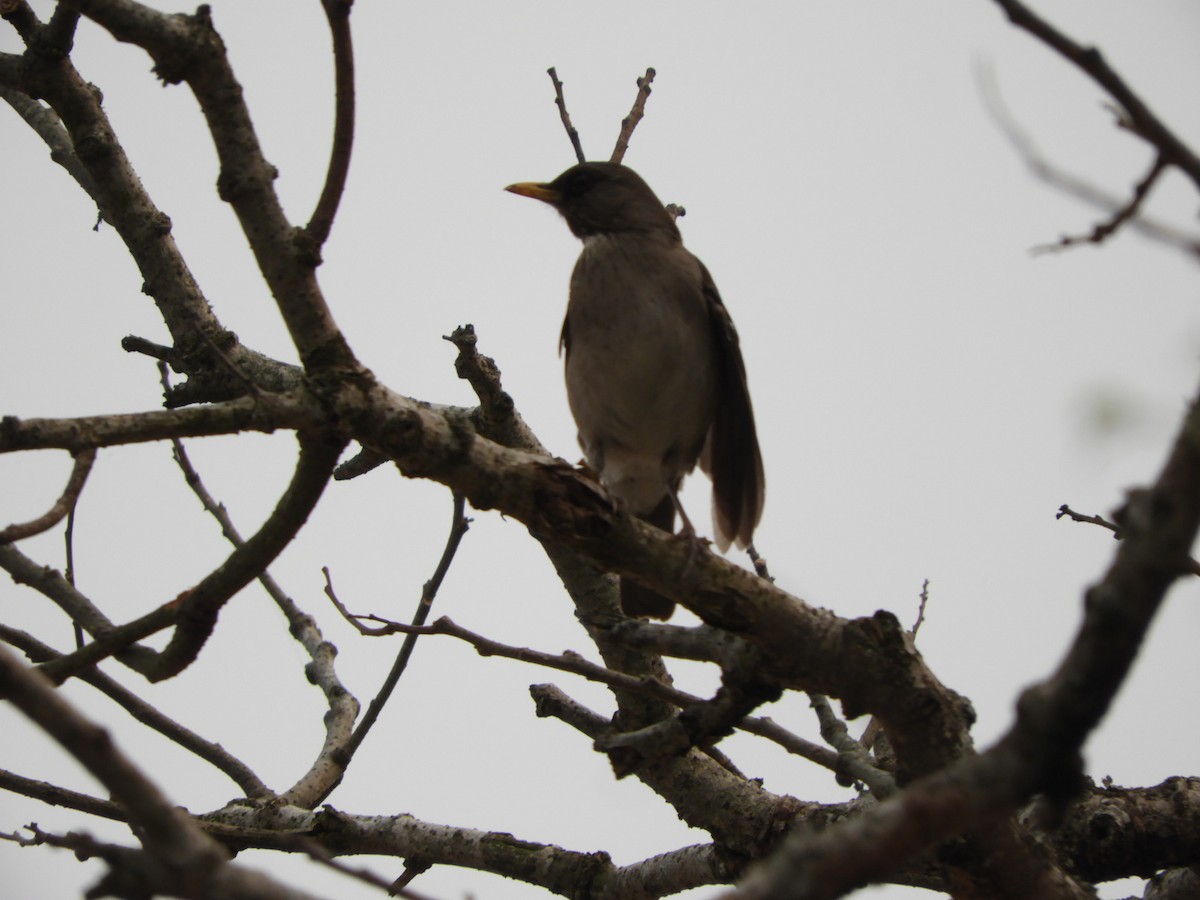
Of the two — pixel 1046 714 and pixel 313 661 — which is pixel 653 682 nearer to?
pixel 1046 714

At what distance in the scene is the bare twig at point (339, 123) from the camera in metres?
2.48

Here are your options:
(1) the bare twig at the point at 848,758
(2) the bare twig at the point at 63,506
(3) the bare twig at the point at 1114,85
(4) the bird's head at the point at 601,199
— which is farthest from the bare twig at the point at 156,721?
(4) the bird's head at the point at 601,199

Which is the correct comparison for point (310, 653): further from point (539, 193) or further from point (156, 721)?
point (539, 193)

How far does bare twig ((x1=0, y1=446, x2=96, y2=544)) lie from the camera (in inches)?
92.9

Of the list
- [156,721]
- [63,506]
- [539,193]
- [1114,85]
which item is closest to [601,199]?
[539,193]

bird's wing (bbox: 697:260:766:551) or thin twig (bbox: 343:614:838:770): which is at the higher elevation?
bird's wing (bbox: 697:260:766:551)

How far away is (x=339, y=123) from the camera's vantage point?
2.57 metres

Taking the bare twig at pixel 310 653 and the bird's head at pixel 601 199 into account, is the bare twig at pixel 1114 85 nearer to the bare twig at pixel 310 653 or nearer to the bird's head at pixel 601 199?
the bare twig at pixel 310 653

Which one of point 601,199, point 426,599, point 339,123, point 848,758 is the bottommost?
point 848,758

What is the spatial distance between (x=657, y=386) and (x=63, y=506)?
308 cm

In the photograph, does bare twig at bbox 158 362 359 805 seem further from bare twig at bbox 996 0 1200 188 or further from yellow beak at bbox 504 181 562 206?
bare twig at bbox 996 0 1200 188

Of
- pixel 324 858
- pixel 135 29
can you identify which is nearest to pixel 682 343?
pixel 135 29

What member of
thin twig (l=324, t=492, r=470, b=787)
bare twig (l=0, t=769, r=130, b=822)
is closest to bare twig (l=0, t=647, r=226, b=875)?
bare twig (l=0, t=769, r=130, b=822)

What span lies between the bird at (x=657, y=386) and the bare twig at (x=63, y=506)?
2.67m
